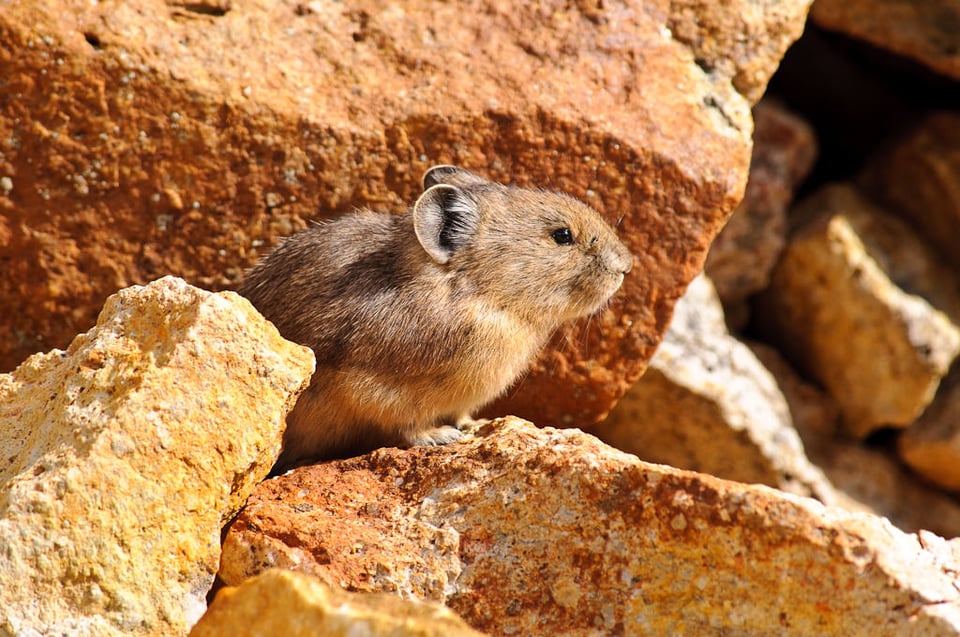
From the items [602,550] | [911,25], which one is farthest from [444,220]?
[911,25]

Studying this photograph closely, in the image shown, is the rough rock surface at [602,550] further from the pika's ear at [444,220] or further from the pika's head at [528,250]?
the pika's ear at [444,220]

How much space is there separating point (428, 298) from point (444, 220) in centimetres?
45

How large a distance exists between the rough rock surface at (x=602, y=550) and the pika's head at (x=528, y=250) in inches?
45.3

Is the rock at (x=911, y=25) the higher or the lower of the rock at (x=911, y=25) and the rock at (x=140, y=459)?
the higher

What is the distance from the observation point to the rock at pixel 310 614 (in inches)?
143

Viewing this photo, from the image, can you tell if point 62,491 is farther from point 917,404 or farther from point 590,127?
point 917,404

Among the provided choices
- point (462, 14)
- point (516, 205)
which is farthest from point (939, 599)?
point (462, 14)

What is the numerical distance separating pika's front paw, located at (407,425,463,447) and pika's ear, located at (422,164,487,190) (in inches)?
54.1

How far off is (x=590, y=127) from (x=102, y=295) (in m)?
2.99

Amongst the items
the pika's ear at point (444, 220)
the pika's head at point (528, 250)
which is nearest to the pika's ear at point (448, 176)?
the pika's head at point (528, 250)

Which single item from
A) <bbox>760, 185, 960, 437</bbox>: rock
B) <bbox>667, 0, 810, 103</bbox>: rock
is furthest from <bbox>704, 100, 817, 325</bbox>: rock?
<bbox>667, 0, 810, 103</bbox>: rock

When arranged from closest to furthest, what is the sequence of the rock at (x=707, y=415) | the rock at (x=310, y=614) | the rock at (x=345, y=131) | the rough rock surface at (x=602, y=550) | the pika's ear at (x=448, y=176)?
the rock at (x=310, y=614), the rough rock surface at (x=602, y=550), the rock at (x=345, y=131), the pika's ear at (x=448, y=176), the rock at (x=707, y=415)

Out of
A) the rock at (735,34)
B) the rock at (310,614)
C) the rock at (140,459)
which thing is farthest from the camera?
the rock at (735,34)

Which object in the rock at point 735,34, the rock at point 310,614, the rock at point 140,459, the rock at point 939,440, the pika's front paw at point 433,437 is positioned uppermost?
the rock at point 735,34
